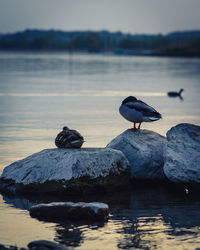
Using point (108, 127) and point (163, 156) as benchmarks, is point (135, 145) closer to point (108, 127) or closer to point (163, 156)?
point (163, 156)

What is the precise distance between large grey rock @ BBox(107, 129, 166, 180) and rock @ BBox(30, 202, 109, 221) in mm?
2514

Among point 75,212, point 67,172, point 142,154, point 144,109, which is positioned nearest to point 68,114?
point 144,109

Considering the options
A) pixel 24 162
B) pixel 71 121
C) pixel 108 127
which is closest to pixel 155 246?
pixel 24 162

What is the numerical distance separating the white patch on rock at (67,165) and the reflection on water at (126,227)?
52 centimetres

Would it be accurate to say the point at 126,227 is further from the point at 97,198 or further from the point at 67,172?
the point at 67,172

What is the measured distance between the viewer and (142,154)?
428 inches

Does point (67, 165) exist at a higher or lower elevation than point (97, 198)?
higher

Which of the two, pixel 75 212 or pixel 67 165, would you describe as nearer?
pixel 75 212

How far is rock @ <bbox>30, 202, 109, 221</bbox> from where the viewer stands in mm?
8367

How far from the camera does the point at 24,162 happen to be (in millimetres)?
10297

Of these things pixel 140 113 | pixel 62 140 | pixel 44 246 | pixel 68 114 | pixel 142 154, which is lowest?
pixel 68 114

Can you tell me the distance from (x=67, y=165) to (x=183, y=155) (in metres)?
2.10

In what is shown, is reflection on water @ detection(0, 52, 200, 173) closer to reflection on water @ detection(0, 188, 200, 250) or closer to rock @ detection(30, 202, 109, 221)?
reflection on water @ detection(0, 188, 200, 250)

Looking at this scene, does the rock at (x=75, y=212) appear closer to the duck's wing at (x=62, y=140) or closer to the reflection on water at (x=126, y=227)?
the reflection on water at (x=126, y=227)
